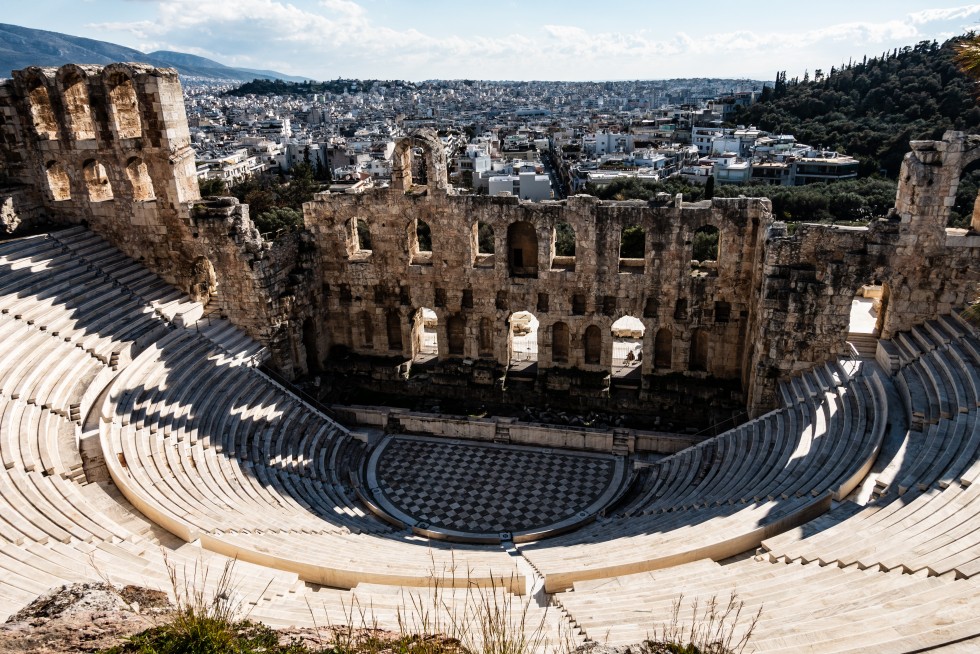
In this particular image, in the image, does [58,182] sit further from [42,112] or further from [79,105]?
[79,105]

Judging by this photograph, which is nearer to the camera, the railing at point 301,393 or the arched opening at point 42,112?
the railing at point 301,393

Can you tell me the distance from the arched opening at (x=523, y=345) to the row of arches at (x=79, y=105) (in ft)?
54.1

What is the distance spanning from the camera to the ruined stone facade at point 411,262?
23.2 meters

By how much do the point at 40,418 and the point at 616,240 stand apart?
716 inches

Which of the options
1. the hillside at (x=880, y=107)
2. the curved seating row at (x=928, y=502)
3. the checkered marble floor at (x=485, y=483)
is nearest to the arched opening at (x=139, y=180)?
the checkered marble floor at (x=485, y=483)

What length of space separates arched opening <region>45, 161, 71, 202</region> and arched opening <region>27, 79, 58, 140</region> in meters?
1.17

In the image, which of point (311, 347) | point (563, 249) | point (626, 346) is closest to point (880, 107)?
point (563, 249)

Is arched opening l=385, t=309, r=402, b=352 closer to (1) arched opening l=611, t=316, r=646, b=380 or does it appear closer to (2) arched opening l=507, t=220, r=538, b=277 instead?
(2) arched opening l=507, t=220, r=538, b=277

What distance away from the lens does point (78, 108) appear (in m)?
25.7

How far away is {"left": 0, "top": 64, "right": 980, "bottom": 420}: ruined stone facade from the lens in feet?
76.2

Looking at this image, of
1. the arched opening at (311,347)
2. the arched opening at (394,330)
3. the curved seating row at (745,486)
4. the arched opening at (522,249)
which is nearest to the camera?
the curved seating row at (745,486)

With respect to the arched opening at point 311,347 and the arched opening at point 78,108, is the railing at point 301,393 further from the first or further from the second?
the arched opening at point 78,108

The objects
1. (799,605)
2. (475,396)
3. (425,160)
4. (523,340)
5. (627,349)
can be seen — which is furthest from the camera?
(523,340)

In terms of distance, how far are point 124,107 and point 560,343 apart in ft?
62.6
